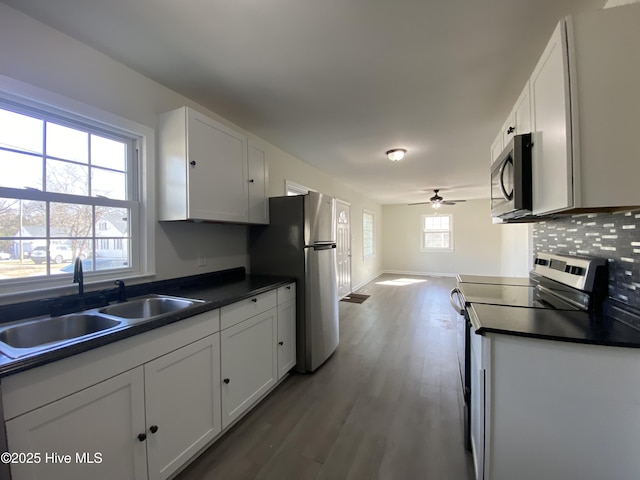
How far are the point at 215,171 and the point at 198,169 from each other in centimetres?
16

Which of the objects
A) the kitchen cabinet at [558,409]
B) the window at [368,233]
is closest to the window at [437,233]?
the window at [368,233]

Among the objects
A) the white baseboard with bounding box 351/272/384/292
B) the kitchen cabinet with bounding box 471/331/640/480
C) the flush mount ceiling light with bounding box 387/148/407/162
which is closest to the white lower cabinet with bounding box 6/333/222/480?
the kitchen cabinet with bounding box 471/331/640/480

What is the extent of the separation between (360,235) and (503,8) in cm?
572

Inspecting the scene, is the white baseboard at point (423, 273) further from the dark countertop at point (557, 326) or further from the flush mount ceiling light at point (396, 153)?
the dark countertop at point (557, 326)

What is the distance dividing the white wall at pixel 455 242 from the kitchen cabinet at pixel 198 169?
24.6ft

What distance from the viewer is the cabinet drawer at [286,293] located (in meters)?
2.38

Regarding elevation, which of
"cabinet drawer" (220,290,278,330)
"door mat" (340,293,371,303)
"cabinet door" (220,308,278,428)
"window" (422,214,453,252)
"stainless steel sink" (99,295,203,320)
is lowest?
"door mat" (340,293,371,303)

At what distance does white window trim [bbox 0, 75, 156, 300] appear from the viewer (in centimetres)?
135

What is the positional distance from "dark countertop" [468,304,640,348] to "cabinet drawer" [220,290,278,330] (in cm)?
143

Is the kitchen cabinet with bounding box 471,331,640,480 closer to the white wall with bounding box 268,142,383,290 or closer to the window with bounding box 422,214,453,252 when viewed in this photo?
the white wall with bounding box 268,142,383,290

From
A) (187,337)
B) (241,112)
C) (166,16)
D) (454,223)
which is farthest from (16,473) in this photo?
(454,223)

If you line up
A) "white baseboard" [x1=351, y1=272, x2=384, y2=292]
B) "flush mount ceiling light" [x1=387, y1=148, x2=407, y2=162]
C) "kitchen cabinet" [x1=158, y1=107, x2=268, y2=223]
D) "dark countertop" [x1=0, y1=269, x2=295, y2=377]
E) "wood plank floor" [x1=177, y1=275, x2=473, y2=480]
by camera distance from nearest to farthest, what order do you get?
"dark countertop" [x1=0, y1=269, x2=295, y2=377], "wood plank floor" [x1=177, y1=275, x2=473, y2=480], "kitchen cabinet" [x1=158, y1=107, x2=268, y2=223], "flush mount ceiling light" [x1=387, y1=148, x2=407, y2=162], "white baseboard" [x1=351, y1=272, x2=384, y2=292]

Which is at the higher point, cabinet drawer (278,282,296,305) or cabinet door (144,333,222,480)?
cabinet drawer (278,282,296,305)

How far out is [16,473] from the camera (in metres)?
0.87
